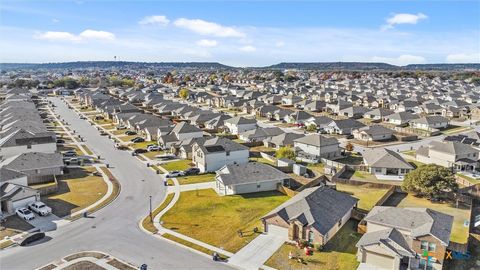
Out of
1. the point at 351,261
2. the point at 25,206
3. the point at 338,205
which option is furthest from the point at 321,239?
the point at 25,206

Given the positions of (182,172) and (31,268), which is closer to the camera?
(31,268)

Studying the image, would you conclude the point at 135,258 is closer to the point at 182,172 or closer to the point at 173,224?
the point at 173,224

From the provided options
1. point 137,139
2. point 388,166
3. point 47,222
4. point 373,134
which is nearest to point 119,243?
point 47,222

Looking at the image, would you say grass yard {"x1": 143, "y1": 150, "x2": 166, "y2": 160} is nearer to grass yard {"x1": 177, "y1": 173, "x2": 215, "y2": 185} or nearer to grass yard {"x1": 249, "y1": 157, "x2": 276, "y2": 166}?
grass yard {"x1": 177, "y1": 173, "x2": 215, "y2": 185}

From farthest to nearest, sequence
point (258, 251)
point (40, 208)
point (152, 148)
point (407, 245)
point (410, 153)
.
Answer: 1. point (152, 148)
2. point (410, 153)
3. point (40, 208)
4. point (258, 251)
5. point (407, 245)

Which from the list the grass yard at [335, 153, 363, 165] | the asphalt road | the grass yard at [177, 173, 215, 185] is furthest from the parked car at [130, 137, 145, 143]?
the grass yard at [335, 153, 363, 165]

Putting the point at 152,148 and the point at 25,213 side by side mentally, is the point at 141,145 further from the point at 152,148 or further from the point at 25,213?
the point at 25,213
